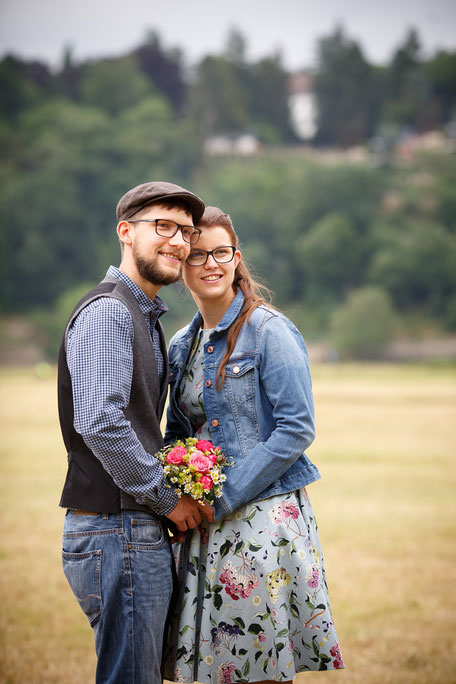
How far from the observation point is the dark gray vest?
269 centimetres

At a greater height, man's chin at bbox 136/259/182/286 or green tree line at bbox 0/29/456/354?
green tree line at bbox 0/29/456/354

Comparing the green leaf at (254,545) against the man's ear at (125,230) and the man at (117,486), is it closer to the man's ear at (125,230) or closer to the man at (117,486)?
the man at (117,486)

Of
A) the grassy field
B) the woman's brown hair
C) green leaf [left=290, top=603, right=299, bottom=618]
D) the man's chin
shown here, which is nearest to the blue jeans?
green leaf [left=290, top=603, right=299, bottom=618]

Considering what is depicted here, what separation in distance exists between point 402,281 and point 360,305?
7.22 metres

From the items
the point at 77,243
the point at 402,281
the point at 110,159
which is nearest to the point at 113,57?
the point at 110,159

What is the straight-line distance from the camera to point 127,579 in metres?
2.66

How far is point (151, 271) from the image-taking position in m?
2.88

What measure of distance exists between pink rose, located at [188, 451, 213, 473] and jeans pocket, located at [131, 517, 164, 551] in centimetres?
25

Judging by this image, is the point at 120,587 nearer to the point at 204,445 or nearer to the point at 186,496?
the point at 186,496

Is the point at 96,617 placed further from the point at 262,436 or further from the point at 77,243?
the point at 77,243

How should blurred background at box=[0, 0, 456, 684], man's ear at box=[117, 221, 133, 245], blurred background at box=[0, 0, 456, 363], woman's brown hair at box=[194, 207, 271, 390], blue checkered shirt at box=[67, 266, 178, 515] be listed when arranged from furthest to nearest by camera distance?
blurred background at box=[0, 0, 456, 363] → blurred background at box=[0, 0, 456, 684] → woman's brown hair at box=[194, 207, 271, 390] → man's ear at box=[117, 221, 133, 245] → blue checkered shirt at box=[67, 266, 178, 515]

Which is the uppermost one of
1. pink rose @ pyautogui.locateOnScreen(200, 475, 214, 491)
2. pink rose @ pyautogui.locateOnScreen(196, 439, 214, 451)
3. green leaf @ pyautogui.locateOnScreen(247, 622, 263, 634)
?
pink rose @ pyautogui.locateOnScreen(196, 439, 214, 451)

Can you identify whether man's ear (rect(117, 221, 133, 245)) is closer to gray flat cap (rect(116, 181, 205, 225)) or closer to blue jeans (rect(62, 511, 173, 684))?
gray flat cap (rect(116, 181, 205, 225))

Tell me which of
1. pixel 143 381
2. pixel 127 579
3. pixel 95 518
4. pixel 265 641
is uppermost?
pixel 143 381
